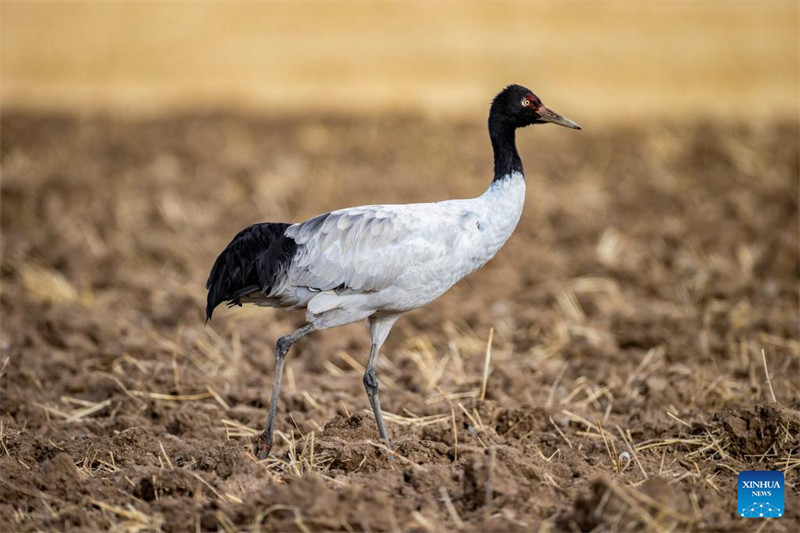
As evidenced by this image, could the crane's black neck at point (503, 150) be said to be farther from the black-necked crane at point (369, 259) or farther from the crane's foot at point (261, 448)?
the crane's foot at point (261, 448)

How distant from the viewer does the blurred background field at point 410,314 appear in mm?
5504

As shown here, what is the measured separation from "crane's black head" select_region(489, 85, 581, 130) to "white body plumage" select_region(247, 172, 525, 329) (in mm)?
495

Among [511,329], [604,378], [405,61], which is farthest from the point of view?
[405,61]

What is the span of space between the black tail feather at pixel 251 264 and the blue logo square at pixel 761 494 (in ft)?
9.57

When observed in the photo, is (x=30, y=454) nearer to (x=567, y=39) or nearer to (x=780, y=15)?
(x=567, y=39)

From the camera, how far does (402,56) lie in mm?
28172

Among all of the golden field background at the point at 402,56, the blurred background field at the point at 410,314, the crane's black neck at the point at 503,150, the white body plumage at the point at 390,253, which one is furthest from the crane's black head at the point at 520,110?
the golden field background at the point at 402,56

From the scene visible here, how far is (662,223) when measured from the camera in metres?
13.4

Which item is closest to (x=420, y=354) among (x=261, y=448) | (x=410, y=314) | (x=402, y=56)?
(x=410, y=314)

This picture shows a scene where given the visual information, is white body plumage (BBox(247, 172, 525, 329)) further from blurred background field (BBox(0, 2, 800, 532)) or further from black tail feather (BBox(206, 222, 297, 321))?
blurred background field (BBox(0, 2, 800, 532))

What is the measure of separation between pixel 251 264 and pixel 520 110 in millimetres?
1994

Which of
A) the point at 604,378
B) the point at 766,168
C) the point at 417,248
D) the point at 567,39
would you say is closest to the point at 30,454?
the point at 417,248

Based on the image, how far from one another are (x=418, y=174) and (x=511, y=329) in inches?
260

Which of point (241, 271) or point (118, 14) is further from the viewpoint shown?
point (118, 14)
